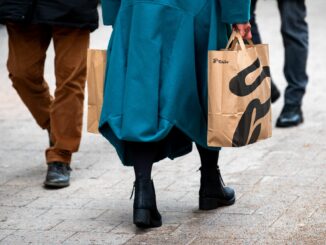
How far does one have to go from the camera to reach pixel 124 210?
573cm

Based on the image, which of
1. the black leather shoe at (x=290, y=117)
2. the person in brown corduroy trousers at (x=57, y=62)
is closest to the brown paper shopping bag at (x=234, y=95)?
the person in brown corduroy trousers at (x=57, y=62)

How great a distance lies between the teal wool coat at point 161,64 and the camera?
16.7 ft

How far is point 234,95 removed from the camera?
16.5 feet

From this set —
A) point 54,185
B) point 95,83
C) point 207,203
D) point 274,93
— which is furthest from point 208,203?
point 274,93

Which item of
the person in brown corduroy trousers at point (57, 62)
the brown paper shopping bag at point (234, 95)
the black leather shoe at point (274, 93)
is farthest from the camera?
the black leather shoe at point (274, 93)

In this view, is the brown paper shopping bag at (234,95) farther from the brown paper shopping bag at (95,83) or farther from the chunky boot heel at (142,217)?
the brown paper shopping bag at (95,83)

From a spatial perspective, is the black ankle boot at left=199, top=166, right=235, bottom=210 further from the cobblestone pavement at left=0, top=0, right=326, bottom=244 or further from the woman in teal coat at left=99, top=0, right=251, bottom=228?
the woman in teal coat at left=99, top=0, right=251, bottom=228

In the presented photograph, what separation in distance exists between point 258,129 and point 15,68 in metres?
1.82

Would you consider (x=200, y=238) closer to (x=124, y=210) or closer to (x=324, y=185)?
(x=124, y=210)

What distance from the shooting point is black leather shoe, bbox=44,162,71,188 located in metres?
6.27

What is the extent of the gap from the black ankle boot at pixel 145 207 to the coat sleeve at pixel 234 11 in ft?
3.02

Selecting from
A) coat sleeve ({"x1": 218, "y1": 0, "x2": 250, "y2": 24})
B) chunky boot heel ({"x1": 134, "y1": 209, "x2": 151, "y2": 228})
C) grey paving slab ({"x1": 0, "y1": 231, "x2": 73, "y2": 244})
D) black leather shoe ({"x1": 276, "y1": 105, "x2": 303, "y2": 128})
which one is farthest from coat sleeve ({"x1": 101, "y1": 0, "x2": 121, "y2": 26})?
black leather shoe ({"x1": 276, "y1": 105, "x2": 303, "y2": 128})

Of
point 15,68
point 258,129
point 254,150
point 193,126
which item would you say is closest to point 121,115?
point 193,126

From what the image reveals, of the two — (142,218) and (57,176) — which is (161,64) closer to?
(142,218)
